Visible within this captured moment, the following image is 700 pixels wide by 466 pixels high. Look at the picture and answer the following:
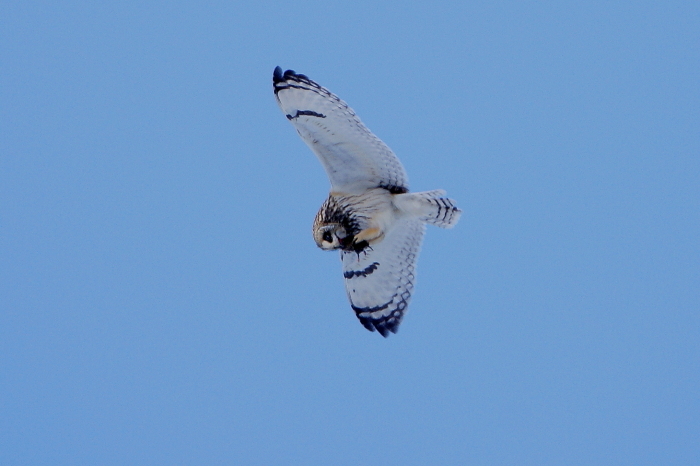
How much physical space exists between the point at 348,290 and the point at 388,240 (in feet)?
0.86

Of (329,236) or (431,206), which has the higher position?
(431,206)

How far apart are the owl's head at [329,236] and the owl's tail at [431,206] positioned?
0.79 ft

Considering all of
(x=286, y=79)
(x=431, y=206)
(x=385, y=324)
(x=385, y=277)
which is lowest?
(x=385, y=324)

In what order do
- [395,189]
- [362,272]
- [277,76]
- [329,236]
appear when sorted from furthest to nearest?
[362,272] < [395,189] < [329,236] < [277,76]

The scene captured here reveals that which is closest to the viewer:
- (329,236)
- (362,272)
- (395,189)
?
(329,236)

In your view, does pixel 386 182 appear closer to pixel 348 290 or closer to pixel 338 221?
pixel 338 221

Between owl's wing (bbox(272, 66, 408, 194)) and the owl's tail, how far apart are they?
11 centimetres

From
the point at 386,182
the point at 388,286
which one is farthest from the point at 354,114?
the point at 388,286

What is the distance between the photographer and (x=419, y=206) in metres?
3.01

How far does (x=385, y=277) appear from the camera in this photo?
10.8ft

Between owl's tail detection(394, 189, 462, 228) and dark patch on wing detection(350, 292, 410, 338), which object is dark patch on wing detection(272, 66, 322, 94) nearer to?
owl's tail detection(394, 189, 462, 228)

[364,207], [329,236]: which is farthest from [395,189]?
[329,236]

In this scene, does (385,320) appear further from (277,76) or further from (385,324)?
(277,76)

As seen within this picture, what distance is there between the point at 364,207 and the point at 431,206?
0.77ft
